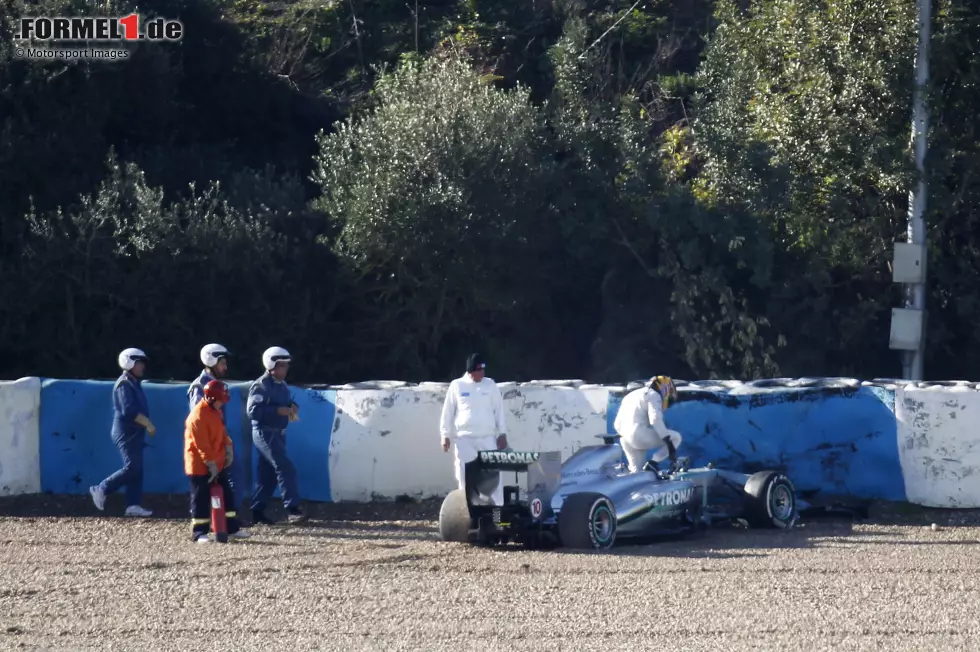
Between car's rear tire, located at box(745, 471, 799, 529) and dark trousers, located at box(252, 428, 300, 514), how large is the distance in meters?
4.46

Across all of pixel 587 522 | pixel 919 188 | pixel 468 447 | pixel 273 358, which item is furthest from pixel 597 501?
pixel 919 188

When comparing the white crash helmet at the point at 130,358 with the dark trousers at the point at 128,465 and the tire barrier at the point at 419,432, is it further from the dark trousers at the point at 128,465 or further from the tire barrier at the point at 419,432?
the tire barrier at the point at 419,432

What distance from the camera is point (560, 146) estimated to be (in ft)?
75.6

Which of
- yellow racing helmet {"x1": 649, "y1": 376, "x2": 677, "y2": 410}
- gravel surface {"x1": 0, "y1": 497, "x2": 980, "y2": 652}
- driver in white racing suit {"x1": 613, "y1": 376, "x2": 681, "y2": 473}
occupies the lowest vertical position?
gravel surface {"x1": 0, "y1": 497, "x2": 980, "y2": 652}

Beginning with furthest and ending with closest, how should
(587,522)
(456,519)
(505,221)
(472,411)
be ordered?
(505,221) < (472,411) < (456,519) < (587,522)

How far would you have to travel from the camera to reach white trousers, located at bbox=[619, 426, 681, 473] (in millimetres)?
12359

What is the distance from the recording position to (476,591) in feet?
29.8

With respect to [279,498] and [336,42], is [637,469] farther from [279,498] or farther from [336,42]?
[336,42]

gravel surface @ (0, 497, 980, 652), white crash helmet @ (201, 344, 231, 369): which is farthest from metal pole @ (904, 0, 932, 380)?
white crash helmet @ (201, 344, 231, 369)

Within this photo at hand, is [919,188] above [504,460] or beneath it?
above

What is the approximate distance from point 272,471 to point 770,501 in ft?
16.2

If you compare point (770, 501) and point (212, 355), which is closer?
point (770, 501)

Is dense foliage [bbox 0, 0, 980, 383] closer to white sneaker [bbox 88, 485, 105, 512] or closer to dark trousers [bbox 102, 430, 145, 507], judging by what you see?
dark trousers [bbox 102, 430, 145, 507]

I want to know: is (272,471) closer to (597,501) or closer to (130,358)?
(130,358)
